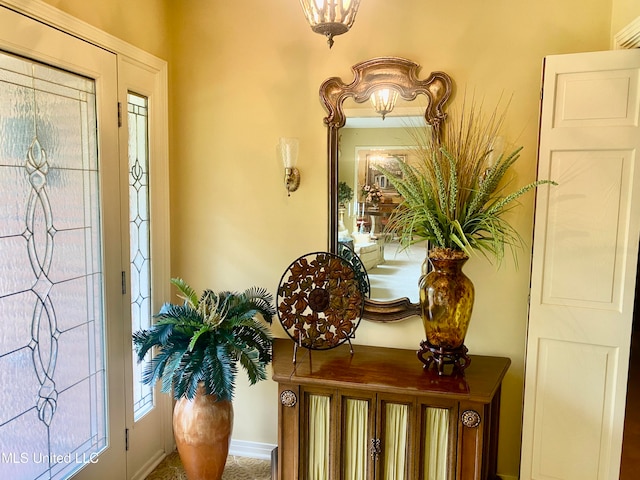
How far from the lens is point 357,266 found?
8.20 ft

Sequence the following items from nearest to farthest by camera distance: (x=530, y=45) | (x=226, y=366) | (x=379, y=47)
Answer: (x=226, y=366), (x=530, y=45), (x=379, y=47)

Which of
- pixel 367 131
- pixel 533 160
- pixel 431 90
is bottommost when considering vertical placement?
pixel 533 160

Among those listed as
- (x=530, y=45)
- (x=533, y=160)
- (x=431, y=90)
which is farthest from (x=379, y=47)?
(x=533, y=160)

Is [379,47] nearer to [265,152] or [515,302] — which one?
[265,152]

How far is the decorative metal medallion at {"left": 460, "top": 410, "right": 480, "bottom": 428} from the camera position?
1989 millimetres

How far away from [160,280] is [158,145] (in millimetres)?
793

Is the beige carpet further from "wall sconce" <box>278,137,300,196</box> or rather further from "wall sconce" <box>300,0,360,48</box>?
"wall sconce" <box>300,0,360,48</box>

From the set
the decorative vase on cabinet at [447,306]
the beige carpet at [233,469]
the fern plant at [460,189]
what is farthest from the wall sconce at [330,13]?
the beige carpet at [233,469]

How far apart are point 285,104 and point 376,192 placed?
74 centimetres

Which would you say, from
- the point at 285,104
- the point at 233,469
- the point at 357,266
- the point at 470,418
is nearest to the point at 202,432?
the point at 233,469

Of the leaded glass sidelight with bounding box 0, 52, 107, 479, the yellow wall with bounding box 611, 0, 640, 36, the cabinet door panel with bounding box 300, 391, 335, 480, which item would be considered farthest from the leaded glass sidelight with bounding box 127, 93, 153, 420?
the yellow wall with bounding box 611, 0, 640, 36

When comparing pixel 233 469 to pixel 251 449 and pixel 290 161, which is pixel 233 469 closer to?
pixel 251 449

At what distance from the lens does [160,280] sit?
9.00 ft

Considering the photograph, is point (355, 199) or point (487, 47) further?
point (355, 199)
